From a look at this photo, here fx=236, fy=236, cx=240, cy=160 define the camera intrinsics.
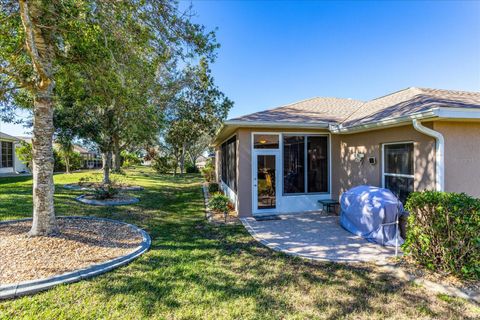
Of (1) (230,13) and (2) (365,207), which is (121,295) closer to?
(2) (365,207)

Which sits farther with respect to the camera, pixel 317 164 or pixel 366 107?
pixel 366 107

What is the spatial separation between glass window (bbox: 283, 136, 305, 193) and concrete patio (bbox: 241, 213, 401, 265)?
4.17ft

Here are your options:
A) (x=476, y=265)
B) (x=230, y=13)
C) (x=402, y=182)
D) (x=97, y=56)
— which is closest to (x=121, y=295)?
(x=97, y=56)

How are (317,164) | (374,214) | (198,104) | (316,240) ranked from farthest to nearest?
(198,104)
(317,164)
(316,240)
(374,214)

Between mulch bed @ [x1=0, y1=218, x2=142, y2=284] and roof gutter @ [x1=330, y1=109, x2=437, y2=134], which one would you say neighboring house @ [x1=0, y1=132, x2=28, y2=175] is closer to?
mulch bed @ [x1=0, y1=218, x2=142, y2=284]

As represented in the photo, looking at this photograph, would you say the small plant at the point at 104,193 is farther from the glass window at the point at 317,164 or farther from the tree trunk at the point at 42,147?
the glass window at the point at 317,164

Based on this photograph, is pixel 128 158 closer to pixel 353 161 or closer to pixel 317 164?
pixel 317 164

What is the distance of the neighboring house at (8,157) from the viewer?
24734 millimetres

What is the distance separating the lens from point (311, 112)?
9977mm

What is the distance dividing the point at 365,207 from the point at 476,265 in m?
2.41

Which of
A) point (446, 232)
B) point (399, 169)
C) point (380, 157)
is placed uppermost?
point (380, 157)

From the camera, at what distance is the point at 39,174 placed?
514 centimetres

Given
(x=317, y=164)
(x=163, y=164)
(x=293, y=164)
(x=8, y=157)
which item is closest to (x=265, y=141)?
(x=293, y=164)

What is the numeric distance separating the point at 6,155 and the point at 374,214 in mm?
34786
